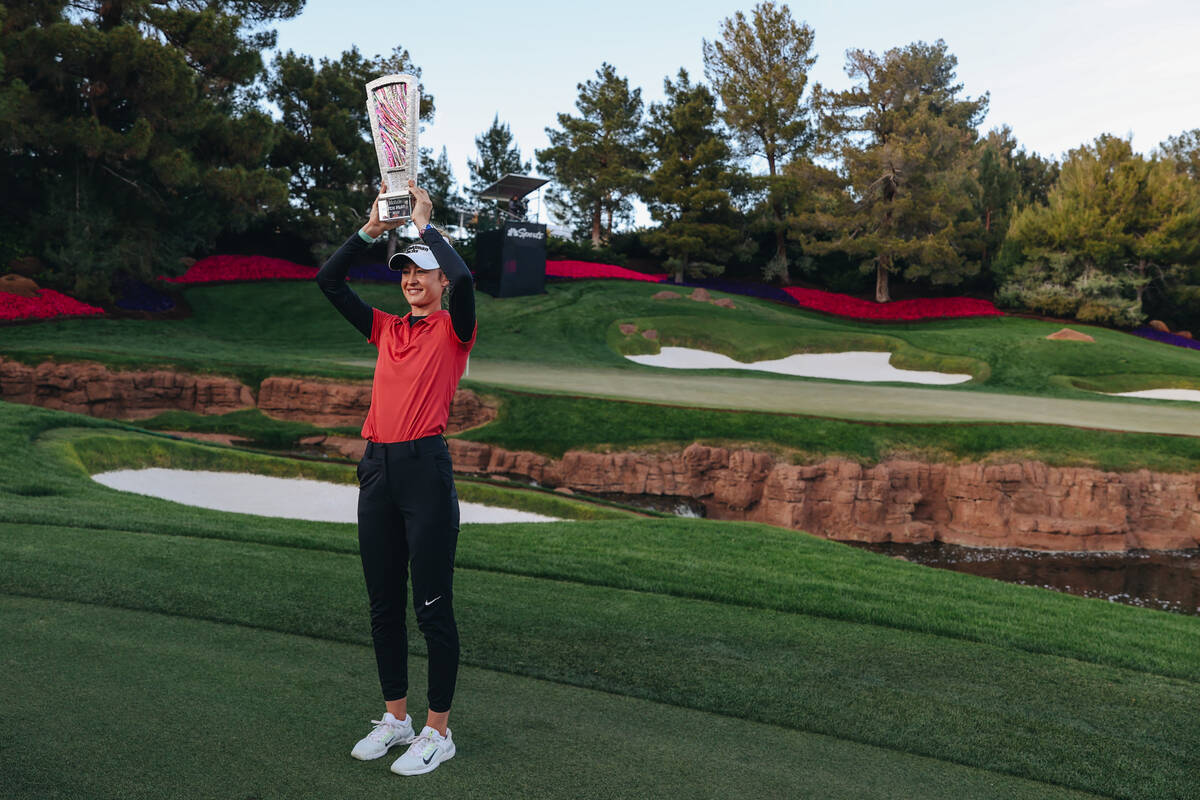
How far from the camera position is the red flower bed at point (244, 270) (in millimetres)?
37031

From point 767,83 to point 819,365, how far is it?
24.3 meters

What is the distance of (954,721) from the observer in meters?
4.74

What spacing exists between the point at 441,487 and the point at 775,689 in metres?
2.54

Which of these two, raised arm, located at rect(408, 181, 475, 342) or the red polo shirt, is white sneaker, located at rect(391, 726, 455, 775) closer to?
the red polo shirt

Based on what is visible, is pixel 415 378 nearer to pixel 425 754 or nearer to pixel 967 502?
pixel 425 754

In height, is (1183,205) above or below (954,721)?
above

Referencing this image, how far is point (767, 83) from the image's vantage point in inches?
1848

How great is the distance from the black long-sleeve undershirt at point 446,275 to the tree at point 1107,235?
38.4m

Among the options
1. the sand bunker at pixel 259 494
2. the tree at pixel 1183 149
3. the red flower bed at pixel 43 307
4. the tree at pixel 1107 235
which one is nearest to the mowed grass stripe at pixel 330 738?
the sand bunker at pixel 259 494

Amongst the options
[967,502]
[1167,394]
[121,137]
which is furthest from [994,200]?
[121,137]

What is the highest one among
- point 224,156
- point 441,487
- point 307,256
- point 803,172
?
point 803,172

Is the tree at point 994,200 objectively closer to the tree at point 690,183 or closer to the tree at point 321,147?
the tree at point 690,183

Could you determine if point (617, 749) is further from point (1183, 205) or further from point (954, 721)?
point (1183, 205)

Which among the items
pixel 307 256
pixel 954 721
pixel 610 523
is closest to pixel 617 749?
pixel 954 721
